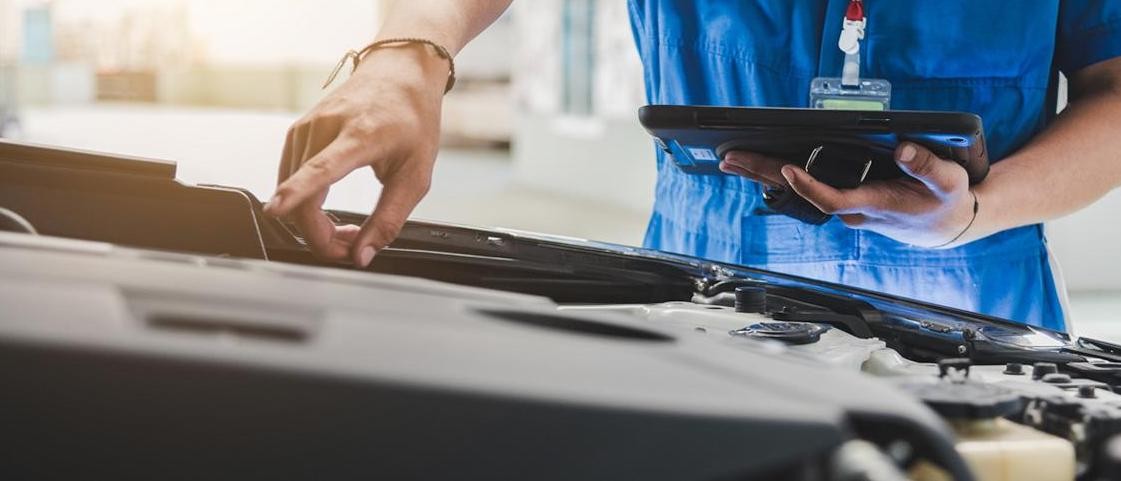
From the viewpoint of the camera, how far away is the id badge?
128 cm

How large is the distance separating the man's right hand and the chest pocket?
2.12 feet

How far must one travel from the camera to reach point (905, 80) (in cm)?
133

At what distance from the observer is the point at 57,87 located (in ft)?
53.9

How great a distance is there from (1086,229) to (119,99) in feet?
50.0

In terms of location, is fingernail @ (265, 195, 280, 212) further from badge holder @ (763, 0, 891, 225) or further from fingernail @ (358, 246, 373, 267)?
badge holder @ (763, 0, 891, 225)

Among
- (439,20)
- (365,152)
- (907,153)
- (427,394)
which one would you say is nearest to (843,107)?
(907,153)

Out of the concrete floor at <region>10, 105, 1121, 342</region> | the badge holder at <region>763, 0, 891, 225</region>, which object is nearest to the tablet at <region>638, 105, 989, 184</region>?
the badge holder at <region>763, 0, 891, 225</region>

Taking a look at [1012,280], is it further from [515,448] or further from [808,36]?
[515,448]

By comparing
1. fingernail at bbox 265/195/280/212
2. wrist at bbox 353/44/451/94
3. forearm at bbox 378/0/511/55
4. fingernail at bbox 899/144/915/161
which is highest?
forearm at bbox 378/0/511/55

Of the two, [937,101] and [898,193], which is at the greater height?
[937,101]

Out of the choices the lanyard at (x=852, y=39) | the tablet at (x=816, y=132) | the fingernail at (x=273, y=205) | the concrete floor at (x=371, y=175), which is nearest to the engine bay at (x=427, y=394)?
the fingernail at (x=273, y=205)

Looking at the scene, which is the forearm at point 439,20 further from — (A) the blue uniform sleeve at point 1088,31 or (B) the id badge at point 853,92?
(A) the blue uniform sleeve at point 1088,31

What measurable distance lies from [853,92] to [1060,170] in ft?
0.82

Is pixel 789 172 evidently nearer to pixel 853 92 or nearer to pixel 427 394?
pixel 853 92
